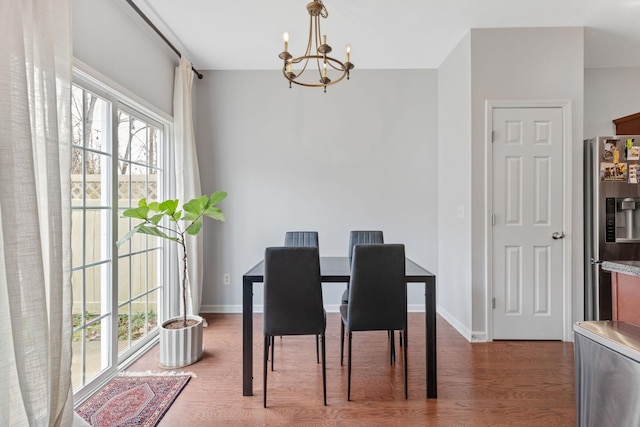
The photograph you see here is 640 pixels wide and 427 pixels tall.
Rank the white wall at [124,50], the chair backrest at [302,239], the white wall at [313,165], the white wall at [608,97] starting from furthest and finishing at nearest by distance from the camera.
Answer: the white wall at [313,165]
the white wall at [608,97]
the chair backrest at [302,239]
the white wall at [124,50]

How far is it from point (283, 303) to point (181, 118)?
88.7 inches

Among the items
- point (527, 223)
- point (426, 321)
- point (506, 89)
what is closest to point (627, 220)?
point (527, 223)

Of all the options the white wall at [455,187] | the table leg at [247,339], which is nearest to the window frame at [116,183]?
the table leg at [247,339]

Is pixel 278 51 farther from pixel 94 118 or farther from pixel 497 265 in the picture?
pixel 497 265

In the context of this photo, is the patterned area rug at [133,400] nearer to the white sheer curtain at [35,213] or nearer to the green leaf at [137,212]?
the white sheer curtain at [35,213]

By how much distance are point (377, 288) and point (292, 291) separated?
1.76 feet

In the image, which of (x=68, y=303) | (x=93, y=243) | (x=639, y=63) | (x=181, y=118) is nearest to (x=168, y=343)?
(x=93, y=243)

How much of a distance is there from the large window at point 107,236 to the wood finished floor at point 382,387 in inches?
12.8

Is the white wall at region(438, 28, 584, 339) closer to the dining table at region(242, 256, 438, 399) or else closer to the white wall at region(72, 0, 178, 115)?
the dining table at region(242, 256, 438, 399)

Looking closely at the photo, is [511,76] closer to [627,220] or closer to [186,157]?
[627,220]

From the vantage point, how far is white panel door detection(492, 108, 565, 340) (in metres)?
2.73

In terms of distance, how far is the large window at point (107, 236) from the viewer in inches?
77.0

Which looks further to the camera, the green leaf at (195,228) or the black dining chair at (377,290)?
the green leaf at (195,228)

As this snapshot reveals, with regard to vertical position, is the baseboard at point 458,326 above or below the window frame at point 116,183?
below
